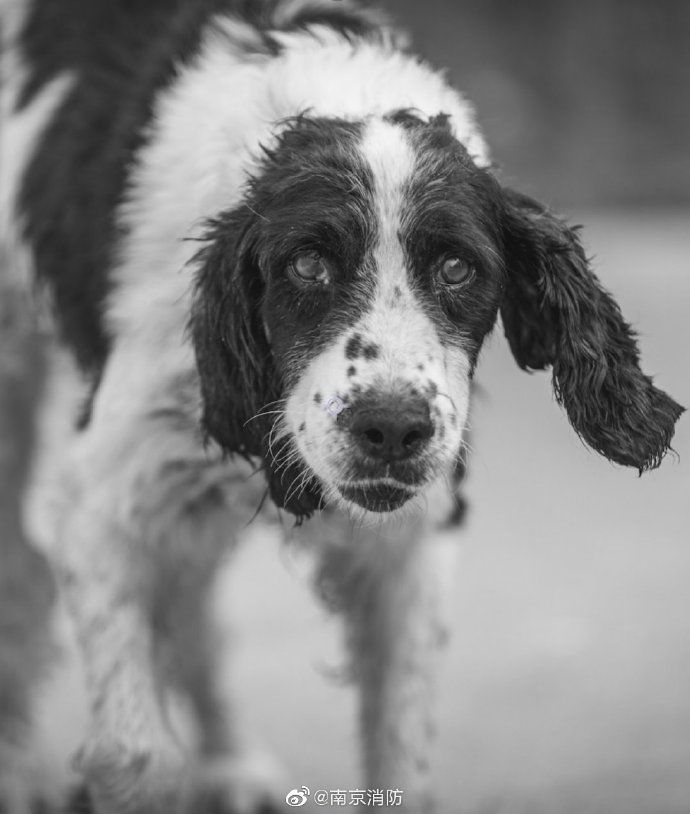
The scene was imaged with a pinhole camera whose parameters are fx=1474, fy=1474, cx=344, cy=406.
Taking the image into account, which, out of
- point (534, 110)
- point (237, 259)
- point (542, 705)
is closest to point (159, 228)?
point (237, 259)

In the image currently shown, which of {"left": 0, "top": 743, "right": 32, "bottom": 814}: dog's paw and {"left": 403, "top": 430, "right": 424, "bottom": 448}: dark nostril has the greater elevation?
{"left": 403, "top": 430, "right": 424, "bottom": 448}: dark nostril

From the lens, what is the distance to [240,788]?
5.02 meters

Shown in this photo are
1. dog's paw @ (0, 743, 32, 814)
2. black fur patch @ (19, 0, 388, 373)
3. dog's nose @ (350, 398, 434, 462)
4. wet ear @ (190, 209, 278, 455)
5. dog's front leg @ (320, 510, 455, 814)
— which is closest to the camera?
dog's nose @ (350, 398, 434, 462)

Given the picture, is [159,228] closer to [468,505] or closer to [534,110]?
[468,505]

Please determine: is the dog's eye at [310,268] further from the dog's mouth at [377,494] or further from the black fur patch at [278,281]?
the dog's mouth at [377,494]

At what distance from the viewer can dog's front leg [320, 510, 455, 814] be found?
4.28 metres

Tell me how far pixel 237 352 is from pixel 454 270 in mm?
562

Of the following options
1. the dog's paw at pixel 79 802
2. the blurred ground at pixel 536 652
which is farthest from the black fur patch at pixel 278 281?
the dog's paw at pixel 79 802

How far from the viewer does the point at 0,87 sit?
4.96 meters

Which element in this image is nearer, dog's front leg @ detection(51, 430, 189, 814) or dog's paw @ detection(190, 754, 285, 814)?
dog's front leg @ detection(51, 430, 189, 814)

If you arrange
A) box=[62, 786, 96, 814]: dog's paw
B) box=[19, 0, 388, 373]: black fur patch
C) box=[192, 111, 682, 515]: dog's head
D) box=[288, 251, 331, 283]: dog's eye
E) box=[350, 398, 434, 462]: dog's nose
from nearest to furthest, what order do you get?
box=[350, 398, 434, 462]: dog's nose → box=[192, 111, 682, 515]: dog's head → box=[288, 251, 331, 283]: dog's eye → box=[19, 0, 388, 373]: black fur patch → box=[62, 786, 96, 814]: dog's paw

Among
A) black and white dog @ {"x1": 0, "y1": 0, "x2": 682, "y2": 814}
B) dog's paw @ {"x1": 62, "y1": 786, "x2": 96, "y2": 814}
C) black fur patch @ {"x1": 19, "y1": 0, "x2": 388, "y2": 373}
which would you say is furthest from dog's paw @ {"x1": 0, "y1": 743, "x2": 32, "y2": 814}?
black fur patch @ {"x1": 19, "y1": 0, "x2": 388, "y2": 373}

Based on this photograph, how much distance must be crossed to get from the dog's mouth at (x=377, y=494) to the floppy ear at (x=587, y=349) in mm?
527

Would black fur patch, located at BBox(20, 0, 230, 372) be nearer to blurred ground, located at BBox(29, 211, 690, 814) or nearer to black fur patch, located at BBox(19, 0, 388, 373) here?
black fur patch, located at BBox(19, 0, 388, 373)
